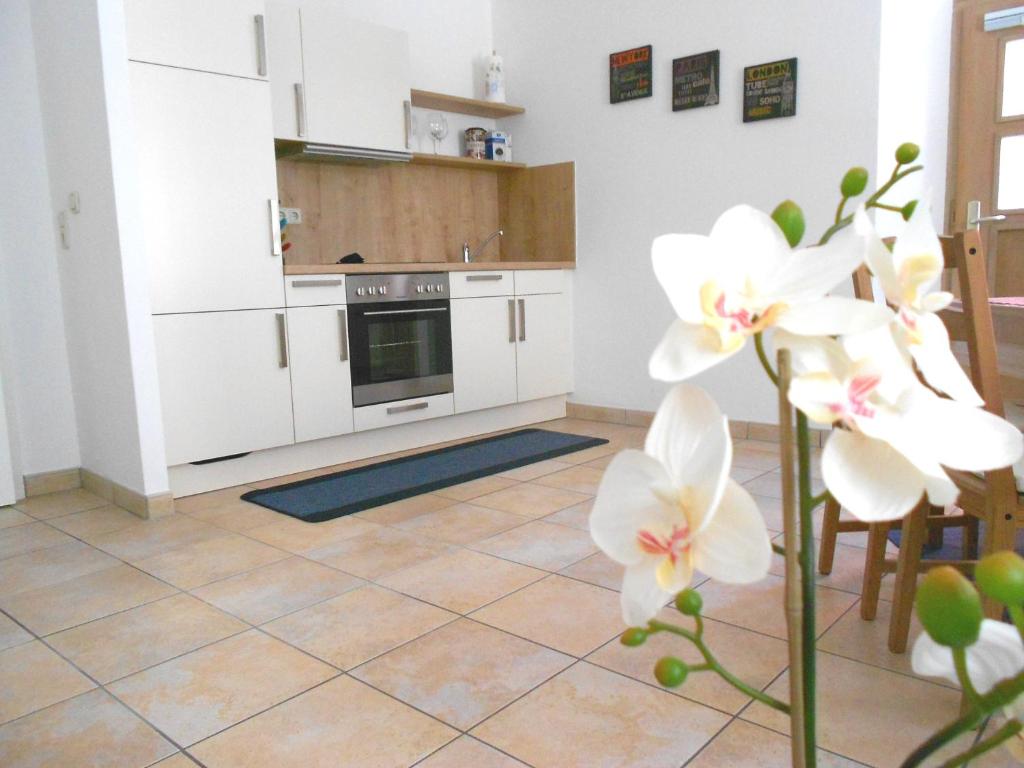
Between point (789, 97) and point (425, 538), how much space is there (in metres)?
2.67

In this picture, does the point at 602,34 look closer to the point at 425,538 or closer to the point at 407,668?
the point at 425,538

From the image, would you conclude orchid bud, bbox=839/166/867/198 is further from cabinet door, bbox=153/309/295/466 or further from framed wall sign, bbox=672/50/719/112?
framed wall sign, bbox=672/50/719/112

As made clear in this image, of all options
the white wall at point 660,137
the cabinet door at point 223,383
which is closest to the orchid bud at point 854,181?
the cabinet door at point 223,383

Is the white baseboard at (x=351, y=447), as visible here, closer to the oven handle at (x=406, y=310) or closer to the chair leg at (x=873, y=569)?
the oven handle at (x=406, y=310)

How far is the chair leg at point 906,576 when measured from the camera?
1798 millimetres

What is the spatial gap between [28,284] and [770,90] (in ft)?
11.2

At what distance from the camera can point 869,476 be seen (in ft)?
1.03

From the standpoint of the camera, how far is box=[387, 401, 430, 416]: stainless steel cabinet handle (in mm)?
3898

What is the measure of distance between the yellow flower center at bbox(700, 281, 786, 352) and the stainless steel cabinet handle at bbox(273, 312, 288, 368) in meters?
3.28

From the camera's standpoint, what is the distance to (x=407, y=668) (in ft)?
6.13

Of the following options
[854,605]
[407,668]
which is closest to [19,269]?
[407,668]

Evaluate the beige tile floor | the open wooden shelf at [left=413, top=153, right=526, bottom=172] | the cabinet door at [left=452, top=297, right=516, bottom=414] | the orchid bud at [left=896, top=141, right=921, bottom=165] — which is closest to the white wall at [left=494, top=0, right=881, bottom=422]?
the open wooden shelf at [left=413, top=153, right=526, bottom=172]

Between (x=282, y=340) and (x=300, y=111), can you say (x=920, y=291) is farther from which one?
(x=300, y=111)

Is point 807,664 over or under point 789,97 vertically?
under
